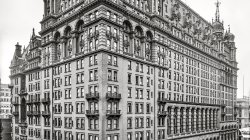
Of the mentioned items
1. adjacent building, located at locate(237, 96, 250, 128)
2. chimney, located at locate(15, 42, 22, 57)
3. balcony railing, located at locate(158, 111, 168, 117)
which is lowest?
adjacent building, located at locate(237, 96, 250, 128)

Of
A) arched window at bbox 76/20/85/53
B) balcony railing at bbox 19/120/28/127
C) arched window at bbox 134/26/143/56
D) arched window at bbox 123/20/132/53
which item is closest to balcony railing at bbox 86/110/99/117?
arched window at bbox 76/20/85/53

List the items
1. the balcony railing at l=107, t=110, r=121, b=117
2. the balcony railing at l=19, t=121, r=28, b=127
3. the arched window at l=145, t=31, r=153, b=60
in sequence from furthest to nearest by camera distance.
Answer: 1. the balcony railing at l=19, t=121, r=28, b=127
2. the arched window at l=145, t=31, r=153, b=60
3. the balcony railing at l=107, t=110, r=121, b=117

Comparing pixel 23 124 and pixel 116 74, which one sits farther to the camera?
pixel 23 124

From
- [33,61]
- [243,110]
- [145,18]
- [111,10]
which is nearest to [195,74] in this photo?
[145,18]

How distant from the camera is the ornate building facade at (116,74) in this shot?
55.1m

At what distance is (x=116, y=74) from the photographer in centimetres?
5650

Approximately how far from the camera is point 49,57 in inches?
2862

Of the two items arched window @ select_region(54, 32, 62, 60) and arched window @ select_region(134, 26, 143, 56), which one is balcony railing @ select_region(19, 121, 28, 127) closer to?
arched window @ select_region(54, 32, 62, 60)

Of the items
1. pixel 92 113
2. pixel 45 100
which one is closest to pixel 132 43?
pixel 92 113

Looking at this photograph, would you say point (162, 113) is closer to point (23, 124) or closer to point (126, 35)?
point (126, 35)

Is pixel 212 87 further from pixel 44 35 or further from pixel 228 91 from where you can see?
pixel 44 35

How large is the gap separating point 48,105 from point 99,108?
24.4 metres

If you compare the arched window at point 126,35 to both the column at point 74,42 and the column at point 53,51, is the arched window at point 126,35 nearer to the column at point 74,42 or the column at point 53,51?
the column at point 74,42

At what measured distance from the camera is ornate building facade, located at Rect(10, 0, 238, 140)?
5512 centimetres
